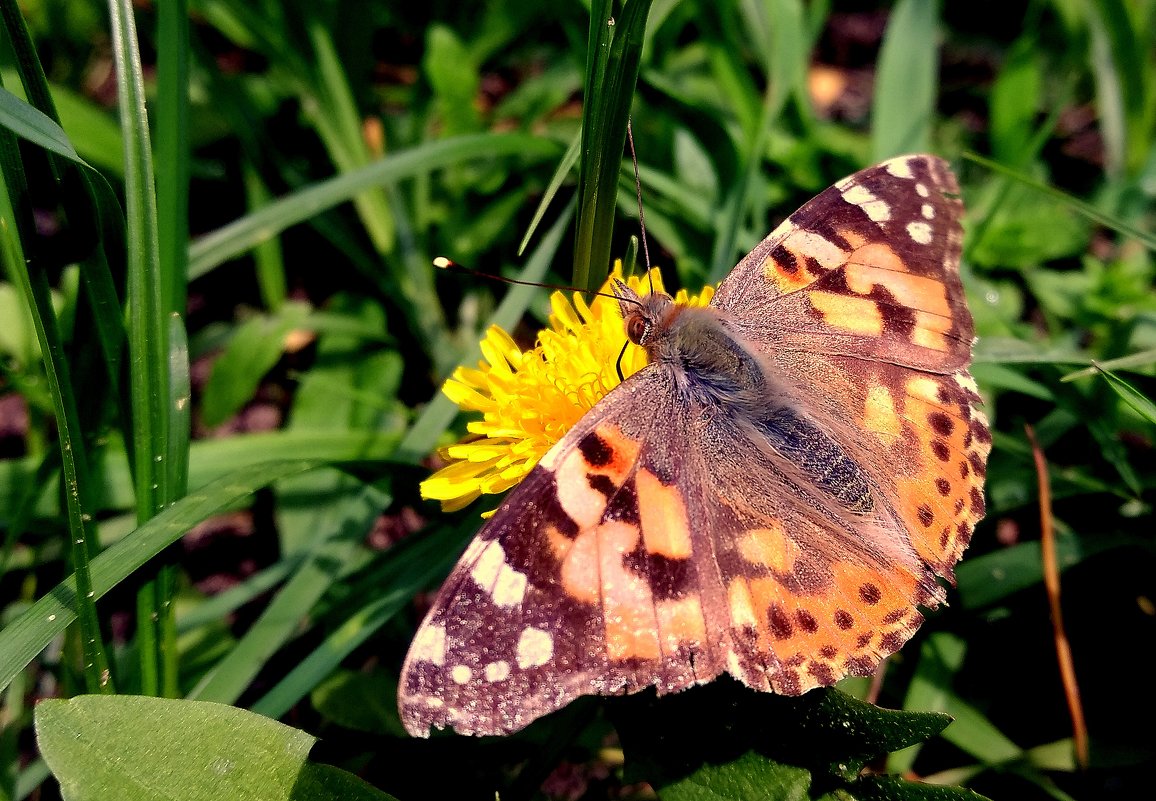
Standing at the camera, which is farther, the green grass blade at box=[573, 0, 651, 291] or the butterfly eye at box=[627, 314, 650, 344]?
the butterfly eye at box=[627, 314, 650, 344]

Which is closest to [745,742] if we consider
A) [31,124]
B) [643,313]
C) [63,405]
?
[643,313]

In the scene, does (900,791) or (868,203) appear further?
(868,203)

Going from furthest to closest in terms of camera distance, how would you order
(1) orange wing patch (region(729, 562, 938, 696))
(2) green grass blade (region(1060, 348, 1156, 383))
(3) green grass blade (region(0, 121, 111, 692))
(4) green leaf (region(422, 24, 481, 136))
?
(4) green leaf (region(422, 24, 481, 136)) < (2) green grass blade (region(1060, 348, 1156, 383)) < (3) green grass blade (region(0, 121, 111, 692)) < (1) orange wing patch (region(729, 562, 938, 696))

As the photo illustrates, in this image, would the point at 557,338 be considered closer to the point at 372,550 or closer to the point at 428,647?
the point at 428,647

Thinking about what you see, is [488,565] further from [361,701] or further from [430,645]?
[361,701]

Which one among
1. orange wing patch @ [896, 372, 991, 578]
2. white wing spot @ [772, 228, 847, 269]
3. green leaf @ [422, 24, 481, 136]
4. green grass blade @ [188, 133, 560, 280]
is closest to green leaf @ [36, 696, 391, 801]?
orange wing patch @ [896, 372, 991, 578]

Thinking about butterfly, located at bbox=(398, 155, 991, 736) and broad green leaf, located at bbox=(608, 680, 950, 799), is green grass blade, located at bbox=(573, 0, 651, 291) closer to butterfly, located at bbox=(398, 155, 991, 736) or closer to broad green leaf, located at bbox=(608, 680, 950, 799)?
butterfly, located at bbox=(398, 155, 991, 736)
